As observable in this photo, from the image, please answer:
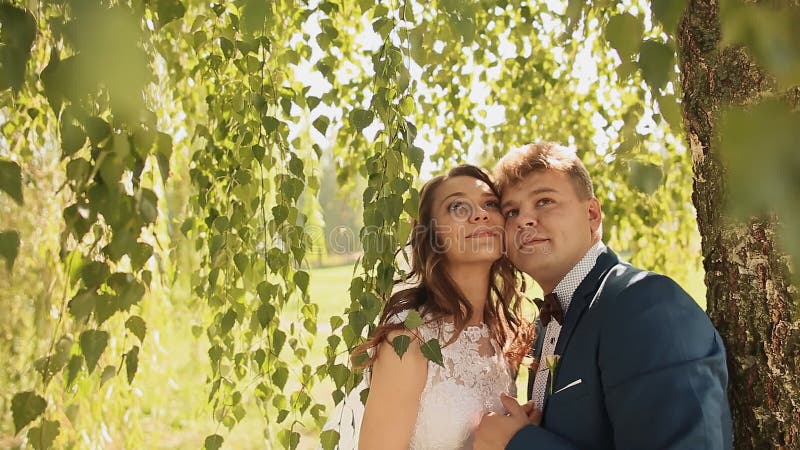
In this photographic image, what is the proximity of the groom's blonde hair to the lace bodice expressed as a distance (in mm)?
445

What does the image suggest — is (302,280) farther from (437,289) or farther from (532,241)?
(532,241)

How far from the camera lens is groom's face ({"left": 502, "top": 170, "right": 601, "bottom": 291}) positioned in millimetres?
1809

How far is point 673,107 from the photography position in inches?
32.9

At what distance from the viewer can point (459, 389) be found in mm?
1924

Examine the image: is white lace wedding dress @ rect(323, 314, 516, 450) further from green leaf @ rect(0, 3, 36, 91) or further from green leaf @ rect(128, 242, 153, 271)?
green leaf @ rect(0, 3, 36, 91)

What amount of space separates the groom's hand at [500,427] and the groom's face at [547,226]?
13.6 inches

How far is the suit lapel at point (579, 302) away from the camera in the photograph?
64.6 inches

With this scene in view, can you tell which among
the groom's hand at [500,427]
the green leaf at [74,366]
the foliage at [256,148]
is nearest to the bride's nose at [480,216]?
the foliage at [256,148]

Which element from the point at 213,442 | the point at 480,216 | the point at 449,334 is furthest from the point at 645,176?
the point at 213,442

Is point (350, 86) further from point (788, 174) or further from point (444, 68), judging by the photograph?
point (788, 174)

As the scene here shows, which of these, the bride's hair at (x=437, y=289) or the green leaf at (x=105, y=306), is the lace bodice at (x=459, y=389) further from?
the green leaf at (x=105, y=306)

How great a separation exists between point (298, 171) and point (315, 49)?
1.11 m

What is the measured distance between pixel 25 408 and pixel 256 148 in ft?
2.77

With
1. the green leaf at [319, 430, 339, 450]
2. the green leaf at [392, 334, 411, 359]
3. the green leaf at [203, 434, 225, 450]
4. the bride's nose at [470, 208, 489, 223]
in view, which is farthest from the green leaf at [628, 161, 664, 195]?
the green leaf at [203, 434, 225, 450]
